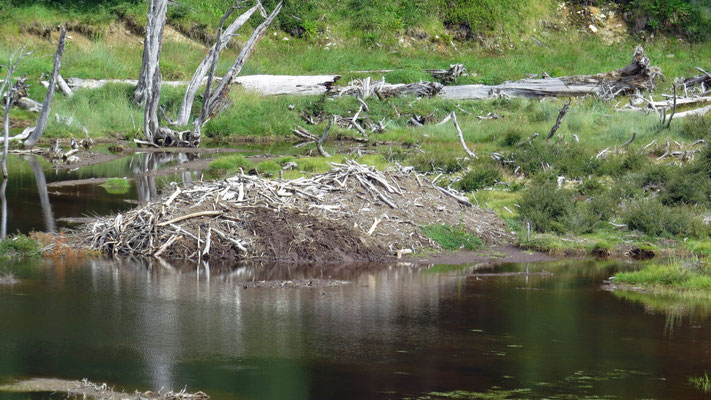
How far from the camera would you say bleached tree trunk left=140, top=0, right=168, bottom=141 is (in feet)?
101

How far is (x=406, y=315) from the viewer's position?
514 inches

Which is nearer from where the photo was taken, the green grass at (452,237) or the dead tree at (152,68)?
the green grass at (452,237)

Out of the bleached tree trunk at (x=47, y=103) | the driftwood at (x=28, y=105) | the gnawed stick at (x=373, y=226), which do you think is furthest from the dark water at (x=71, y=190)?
the driftwood at (x=28, y=105)

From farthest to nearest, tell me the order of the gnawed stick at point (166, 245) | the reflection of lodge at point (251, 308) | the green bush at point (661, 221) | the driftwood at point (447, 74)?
the driftwood at point (447, 74), the green bush at point (661, 221), the gnawed stick at point (166, 245), the reflection of lodge at point (251, 308)

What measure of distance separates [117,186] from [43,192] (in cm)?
184

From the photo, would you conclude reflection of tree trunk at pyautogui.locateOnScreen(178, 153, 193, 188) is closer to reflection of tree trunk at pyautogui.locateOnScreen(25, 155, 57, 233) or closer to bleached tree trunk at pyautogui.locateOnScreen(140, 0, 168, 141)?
bleached tree trunk at pyautogui.locateOnScreen(140, 0, 168, 141)

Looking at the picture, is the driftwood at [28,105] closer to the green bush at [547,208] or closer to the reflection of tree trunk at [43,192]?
the reflection of tree trunk at [43,192]

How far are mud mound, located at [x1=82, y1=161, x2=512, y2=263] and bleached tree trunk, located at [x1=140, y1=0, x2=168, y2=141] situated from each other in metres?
14.0

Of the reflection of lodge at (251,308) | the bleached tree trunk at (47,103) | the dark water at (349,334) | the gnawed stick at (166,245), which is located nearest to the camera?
the dark water at (349,334)

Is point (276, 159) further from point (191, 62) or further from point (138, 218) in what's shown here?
point (191, 62)

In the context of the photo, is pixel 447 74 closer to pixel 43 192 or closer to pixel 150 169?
pixel 150 169

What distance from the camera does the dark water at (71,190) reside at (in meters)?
19.3

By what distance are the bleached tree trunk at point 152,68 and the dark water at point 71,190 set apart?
1503 millimetres

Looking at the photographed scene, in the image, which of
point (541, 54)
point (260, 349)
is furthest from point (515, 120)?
point (260, 349)
